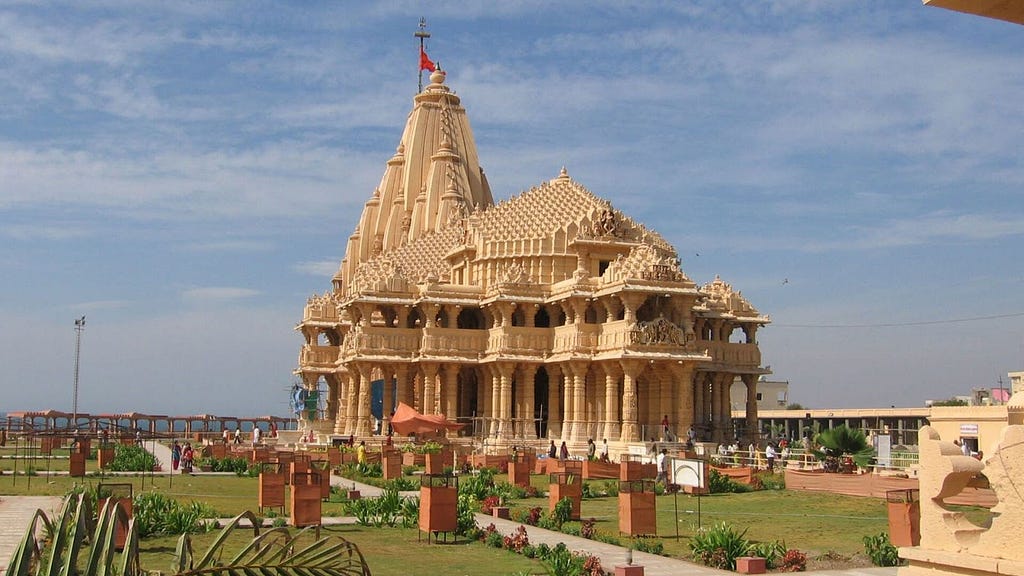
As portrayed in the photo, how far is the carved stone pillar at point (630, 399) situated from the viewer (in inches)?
1919

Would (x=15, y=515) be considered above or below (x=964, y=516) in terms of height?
below

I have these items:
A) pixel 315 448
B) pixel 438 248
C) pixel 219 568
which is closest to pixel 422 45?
pixel 438 248

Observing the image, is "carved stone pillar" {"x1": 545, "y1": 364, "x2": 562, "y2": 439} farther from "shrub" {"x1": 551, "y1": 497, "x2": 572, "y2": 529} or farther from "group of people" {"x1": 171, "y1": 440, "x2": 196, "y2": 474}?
"shrub" {"x1": 551, "y1": 497, "x2": 572, "y2": 529}

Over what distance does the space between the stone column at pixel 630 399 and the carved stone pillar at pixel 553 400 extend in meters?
6.19

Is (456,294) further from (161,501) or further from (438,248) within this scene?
(161,501)

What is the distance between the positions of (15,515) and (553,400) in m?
34.0

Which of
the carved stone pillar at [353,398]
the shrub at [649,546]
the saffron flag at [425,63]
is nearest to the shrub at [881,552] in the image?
the shrub at [649,546]

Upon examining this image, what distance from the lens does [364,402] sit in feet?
183

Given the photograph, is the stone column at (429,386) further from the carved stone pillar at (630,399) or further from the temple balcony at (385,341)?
the carved stone pillar at (630,399)

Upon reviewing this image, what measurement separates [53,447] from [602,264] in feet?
88.0

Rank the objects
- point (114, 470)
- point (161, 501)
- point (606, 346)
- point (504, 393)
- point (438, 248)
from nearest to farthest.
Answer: point (161, 501), point (114, 470), point (606, 346), point (504, 393), point (438, 248)

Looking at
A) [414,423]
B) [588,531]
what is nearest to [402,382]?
[414,423]

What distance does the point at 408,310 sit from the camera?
5719cm

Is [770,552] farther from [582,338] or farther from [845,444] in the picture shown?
[582,338]
